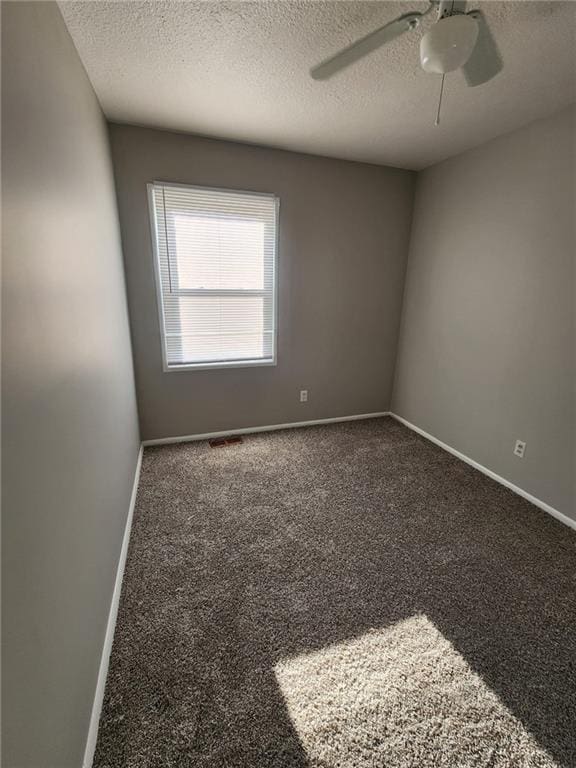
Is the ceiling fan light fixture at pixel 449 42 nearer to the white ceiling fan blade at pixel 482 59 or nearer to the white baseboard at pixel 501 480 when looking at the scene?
the white ceiling fan blade at pixel 482 59

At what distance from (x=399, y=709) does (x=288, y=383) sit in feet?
7.87

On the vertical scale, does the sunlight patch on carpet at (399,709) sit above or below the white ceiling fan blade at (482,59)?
below

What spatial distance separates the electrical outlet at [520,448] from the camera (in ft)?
7.54

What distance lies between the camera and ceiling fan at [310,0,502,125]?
1006 millimetres

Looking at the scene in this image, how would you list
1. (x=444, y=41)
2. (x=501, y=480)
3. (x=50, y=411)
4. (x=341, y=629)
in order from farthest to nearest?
(x=501, y=480)
(x=341, y=629)
(x=444, y=41)
(x=50, y=411)

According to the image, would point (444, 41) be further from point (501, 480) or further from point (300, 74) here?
point (501, 480)

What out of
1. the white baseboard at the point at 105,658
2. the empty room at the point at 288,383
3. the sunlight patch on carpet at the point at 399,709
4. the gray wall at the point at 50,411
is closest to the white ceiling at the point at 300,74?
the empty room at the point at 288,383

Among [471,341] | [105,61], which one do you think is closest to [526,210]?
[471,341]

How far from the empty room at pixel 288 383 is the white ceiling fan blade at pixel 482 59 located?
0.04ft

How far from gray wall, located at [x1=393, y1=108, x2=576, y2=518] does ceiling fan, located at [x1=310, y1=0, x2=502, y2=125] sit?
1152 millimetres

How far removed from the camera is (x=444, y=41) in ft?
3.35

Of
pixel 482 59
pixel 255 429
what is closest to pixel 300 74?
pixel 482 59

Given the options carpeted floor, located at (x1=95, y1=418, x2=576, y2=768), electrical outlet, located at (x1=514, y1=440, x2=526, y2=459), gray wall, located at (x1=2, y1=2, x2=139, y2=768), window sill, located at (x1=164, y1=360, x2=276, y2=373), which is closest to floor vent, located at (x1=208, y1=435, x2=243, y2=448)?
carpeted floor, located at (x1=95, y1=418, x2=576, y2=768)

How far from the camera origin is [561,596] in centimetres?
156
